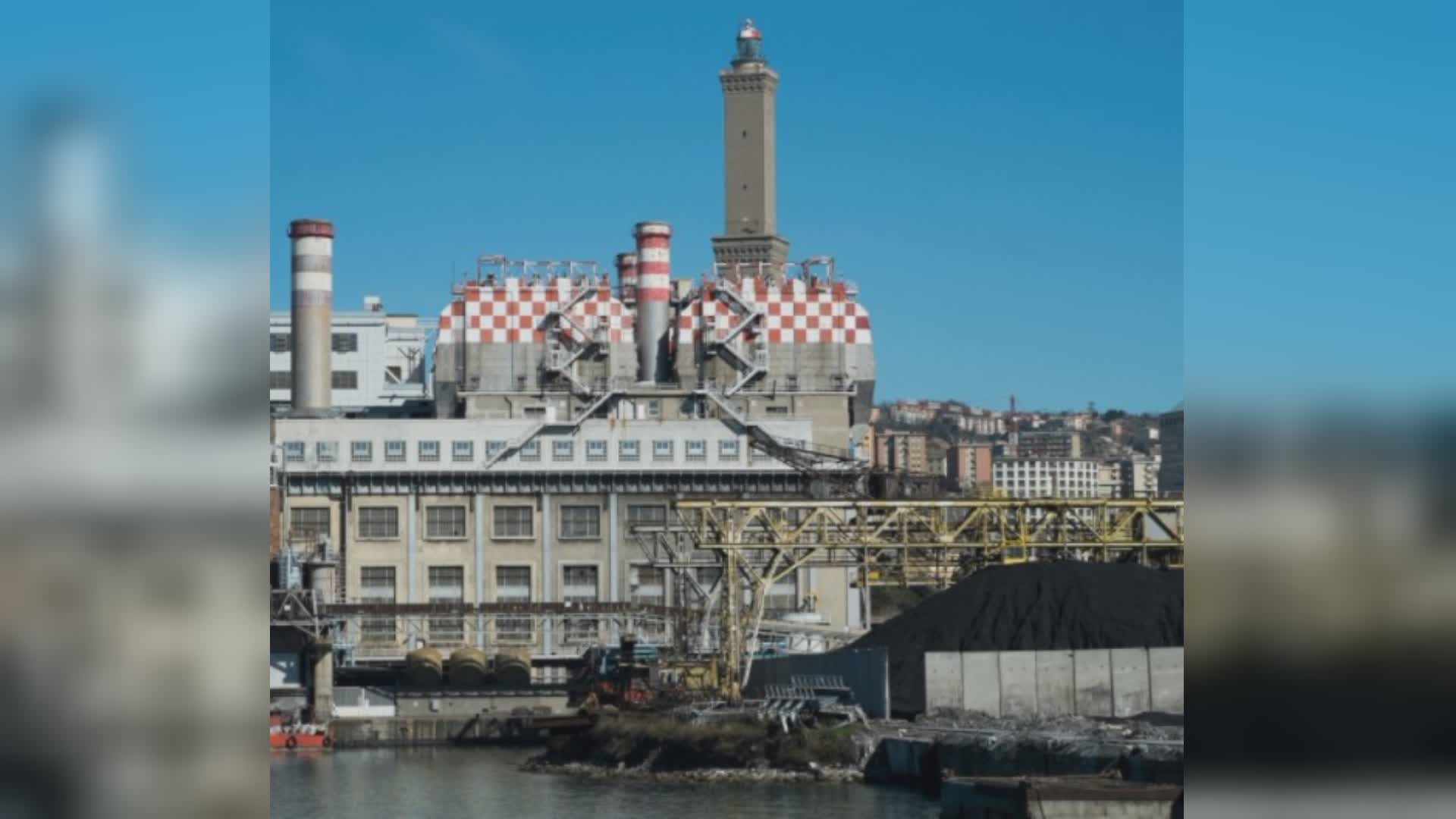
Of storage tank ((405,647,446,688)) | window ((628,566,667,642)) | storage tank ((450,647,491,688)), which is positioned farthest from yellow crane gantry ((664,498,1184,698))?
window ((628,566,667,642))

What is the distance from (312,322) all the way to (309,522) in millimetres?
5971

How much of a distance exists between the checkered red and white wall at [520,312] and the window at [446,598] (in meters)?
5.99

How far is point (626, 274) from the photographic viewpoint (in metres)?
52.6

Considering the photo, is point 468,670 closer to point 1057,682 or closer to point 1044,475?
point 1057,682

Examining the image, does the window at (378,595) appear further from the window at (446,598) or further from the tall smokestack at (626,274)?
the tall smokestack at (626,274)

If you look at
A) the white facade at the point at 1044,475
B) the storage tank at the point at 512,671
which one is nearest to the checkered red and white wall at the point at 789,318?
the storage tank at the point at 512,671

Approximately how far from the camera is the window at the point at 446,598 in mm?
41312

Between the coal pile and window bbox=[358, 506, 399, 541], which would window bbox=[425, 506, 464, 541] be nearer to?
window bbox=[358, 506, 399, 541]

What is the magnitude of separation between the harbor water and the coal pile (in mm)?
3011
